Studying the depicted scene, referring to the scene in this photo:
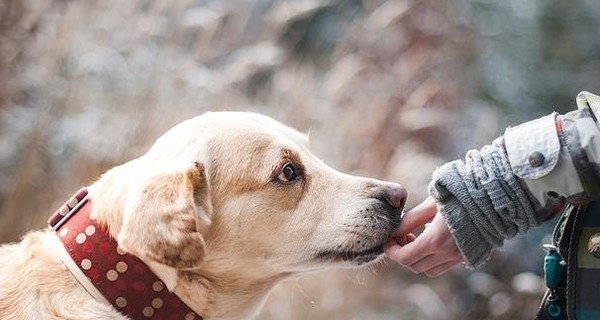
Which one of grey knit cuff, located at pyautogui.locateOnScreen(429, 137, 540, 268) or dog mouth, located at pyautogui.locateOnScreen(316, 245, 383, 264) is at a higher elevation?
grey knit cuff, located at pyautogui.locateOnScreen(429, 137, 540, 268)

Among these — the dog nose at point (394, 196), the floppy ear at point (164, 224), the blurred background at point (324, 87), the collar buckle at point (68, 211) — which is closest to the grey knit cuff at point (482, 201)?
the dog nose at point (394, 196)

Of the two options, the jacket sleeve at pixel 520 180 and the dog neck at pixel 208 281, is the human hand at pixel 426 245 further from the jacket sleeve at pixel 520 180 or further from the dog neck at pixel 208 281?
the dog neck at pixel 208 281

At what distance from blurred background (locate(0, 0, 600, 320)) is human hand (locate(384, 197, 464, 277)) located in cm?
110

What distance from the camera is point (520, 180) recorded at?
151 cm

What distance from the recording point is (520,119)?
10.2 ft

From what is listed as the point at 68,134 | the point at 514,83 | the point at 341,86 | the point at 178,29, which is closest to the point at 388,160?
the point at 341,86

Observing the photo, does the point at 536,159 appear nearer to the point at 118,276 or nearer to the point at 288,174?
the point at 288,174

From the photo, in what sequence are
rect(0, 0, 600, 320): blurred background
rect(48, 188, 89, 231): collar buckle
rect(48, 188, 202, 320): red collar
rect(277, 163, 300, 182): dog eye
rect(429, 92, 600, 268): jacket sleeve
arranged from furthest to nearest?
1. rect(0, 0, 600, 320): blurred background
2. rect(277, 163, 300, 182): dog eye
3. rect(48, 188, 89, 231): collar buckle
4. rect(48, 188, 202, 320): red collar
5. rect(429, 92, 600, 268): jacket sleeve

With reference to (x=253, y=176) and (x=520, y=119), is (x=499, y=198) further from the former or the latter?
(x=520, y=119)

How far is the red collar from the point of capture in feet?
5.25

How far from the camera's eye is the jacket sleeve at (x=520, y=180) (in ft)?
4.86

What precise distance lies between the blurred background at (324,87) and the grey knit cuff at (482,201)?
1331 millimetres

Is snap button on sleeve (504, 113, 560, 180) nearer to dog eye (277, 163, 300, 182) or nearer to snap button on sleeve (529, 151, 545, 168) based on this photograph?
snap button on sleeve (529, 151, 545, 168)

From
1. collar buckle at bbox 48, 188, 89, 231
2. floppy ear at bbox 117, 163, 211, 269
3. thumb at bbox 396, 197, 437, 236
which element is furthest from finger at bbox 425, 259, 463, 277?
collar buckle at bbox 48, 188, 89, 231
